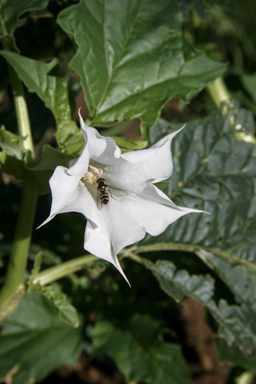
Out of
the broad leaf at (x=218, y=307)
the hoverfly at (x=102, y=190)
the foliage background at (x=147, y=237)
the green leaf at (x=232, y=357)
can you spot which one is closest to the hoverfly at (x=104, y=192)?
the hoverfly at (x=102, y=190)

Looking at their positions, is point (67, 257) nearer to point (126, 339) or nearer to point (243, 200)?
point (126, 339)

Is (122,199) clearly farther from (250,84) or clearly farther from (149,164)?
(250,84)

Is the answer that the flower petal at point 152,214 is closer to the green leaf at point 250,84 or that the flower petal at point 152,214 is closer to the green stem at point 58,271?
the green stem at point 58,271

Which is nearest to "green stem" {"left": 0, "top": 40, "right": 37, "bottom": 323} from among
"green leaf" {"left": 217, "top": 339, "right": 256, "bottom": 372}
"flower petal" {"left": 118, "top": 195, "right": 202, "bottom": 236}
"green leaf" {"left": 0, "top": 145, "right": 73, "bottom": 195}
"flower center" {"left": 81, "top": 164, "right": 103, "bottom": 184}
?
"green leaf" {"left": 0, "top": 145, "right": 73, "bottom": 195}

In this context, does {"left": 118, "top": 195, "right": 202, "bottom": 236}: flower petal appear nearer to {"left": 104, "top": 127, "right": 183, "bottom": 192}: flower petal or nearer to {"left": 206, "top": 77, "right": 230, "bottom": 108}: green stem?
{"left": 104, "top": 127, "right": 183, "bottom": 192}: flower petal

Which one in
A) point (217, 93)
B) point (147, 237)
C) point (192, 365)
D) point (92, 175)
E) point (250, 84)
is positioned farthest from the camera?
point (250, 84)

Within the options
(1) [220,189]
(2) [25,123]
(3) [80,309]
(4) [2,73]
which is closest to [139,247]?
(1) [220,189]

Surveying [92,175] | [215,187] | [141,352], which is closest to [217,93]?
[215,187]
